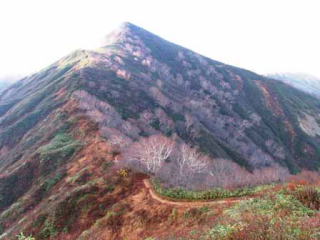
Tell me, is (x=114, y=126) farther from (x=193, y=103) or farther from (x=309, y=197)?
(x=193, y=103)

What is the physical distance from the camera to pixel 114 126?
70188 millimetres

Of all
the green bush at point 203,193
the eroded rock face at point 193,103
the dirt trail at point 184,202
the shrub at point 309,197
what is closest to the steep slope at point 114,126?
the eroded rock face at point 193,103

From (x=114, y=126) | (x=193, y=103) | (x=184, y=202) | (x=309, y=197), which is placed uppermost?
(x=309, y=197)

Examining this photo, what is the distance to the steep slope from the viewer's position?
40.6m

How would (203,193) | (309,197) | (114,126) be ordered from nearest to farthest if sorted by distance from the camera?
(309,197) → (203,193) → (114,126)

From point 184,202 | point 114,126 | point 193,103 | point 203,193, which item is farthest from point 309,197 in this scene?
point 193,103

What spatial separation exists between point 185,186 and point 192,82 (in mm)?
140146

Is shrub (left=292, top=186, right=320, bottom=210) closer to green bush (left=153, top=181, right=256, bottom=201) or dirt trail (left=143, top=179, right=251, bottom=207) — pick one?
dirt trail (left=143, top=179, right=251, bottom=207)

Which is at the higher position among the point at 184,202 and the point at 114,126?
the point at 184,202

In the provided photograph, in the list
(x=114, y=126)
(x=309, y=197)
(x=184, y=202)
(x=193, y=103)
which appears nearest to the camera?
A: (x=309, y=197)

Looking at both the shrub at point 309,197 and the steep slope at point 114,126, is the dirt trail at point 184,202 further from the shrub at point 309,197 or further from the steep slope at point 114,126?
the shrub at point 309,197

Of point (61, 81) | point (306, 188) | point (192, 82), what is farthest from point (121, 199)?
point (192, 82)

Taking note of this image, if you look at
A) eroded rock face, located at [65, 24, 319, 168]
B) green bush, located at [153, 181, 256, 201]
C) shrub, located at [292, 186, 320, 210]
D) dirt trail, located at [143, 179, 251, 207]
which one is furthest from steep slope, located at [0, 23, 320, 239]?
shrub, located at [292, 186, 320, 210]

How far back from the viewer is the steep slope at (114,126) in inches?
1598
